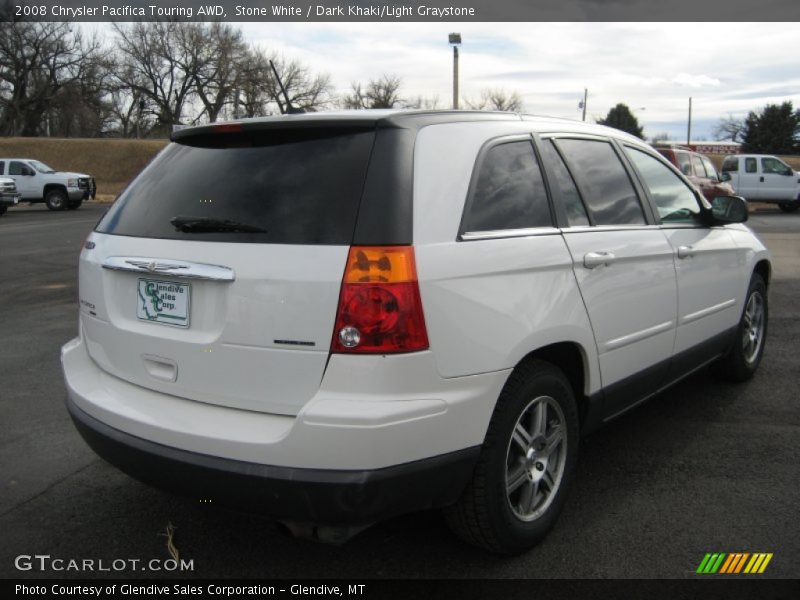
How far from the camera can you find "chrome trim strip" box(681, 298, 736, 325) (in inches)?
152

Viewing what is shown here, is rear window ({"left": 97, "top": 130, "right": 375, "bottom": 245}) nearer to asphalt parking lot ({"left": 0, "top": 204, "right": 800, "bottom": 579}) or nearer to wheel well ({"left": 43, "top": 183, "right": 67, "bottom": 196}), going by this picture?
asphalt parking lot ({"left": 0, "top": 204, "right": 800, "bottom": 579})

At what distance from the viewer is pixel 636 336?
3367 mm

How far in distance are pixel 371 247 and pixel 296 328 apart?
1.18 ft

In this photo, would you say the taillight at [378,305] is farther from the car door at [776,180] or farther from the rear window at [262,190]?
the car door at [776,180]

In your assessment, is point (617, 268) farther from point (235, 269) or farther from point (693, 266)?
point (235, 269)

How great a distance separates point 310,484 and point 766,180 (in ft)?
85.7

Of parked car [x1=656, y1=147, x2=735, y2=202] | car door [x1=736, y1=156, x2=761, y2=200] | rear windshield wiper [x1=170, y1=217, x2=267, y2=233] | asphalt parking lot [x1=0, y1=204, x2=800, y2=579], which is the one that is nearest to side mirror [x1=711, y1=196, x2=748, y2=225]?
asphalt parking lot [x1=0, y1=204, x2=800, y2=579]

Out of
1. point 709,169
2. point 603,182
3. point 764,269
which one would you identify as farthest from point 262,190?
point 709,169

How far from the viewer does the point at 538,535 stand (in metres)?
2.83

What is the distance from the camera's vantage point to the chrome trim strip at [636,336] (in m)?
3.17

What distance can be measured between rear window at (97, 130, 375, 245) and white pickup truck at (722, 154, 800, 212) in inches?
976

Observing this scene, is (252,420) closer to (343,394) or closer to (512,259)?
(343,394)

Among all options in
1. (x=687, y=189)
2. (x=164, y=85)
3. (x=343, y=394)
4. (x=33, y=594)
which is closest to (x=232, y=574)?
(x=33, y=594)

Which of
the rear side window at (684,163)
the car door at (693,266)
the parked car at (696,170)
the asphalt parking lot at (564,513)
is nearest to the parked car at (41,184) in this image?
the parked car at (696,170)
